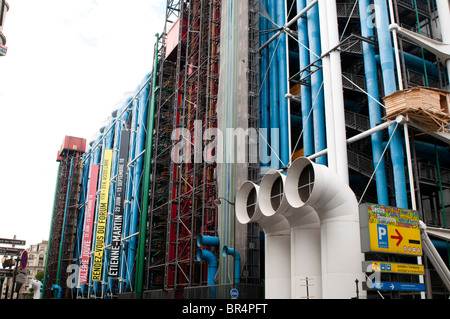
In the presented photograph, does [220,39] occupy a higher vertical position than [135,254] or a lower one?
higher

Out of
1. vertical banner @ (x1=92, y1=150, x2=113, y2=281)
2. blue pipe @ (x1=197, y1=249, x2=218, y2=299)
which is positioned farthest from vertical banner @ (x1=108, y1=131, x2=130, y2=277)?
blue pipe @ (x1=197, y1=249, x2=218, y2=299)

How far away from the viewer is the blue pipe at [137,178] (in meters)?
46.4

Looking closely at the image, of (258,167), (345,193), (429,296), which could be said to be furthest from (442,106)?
(258,167)

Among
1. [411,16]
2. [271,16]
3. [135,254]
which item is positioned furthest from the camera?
[135,254]

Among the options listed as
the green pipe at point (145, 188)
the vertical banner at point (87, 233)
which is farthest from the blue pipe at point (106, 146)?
the green pipe at point (145, 188)

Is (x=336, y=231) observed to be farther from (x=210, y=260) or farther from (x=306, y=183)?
(x=210, y=260)

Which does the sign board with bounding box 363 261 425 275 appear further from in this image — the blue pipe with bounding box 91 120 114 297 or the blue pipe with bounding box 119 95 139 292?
the blue pipe with bounding box 91 120 114 297

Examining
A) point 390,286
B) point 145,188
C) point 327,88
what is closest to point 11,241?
point 390,286

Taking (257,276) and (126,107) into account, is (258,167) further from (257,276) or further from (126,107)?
(126,107)

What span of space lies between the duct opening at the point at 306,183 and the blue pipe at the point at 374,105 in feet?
15.7

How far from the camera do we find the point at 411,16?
2966cm

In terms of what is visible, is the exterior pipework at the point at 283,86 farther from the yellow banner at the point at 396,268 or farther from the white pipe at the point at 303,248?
the yellow banner at the point at 396,268

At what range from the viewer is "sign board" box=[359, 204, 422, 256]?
696 inches

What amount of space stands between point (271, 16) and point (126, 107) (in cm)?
2947
